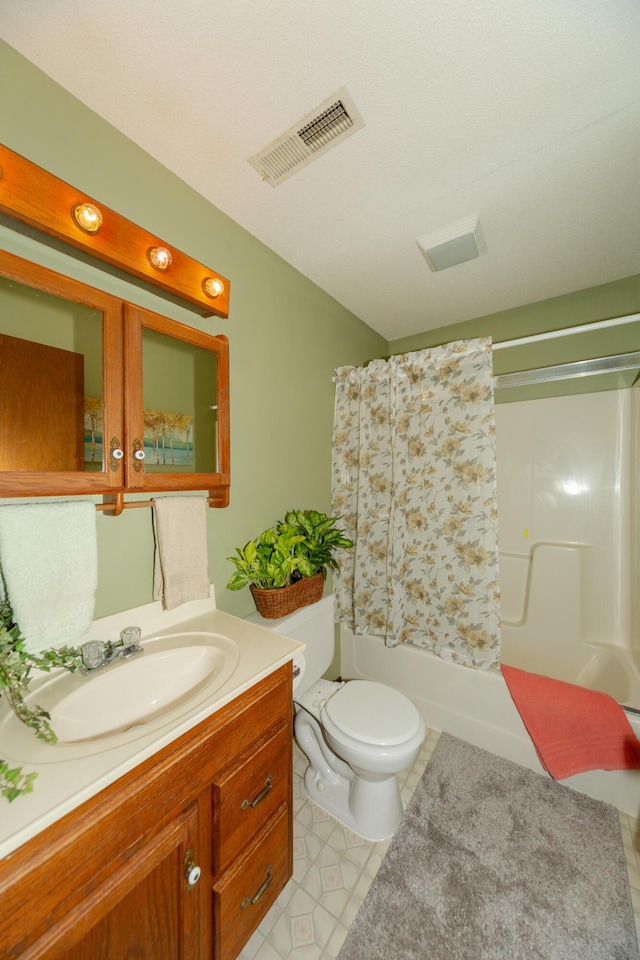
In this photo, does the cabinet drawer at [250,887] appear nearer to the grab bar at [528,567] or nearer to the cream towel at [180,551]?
the cream towel at [180,551]

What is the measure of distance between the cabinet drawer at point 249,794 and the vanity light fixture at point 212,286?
4.72 feet

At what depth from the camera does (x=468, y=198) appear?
1307 mm

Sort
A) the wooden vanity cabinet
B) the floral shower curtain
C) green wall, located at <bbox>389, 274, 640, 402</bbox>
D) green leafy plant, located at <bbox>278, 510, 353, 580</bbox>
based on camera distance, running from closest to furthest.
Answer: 1. the wooden vanity cabinet
2. green leafy plant, located at <bbox>278, 510, 353, 580</bbox>
3. the floral shower curtain
4. green wall, located at <bbox>389, 274, 640, 402</bbox>

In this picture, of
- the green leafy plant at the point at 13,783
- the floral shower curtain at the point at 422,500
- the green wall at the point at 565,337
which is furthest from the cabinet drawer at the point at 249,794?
the green wall at the point at 565,337

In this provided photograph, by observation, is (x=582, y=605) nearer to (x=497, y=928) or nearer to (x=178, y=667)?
(x=497, y=928)

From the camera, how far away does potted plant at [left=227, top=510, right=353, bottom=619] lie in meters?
1.41

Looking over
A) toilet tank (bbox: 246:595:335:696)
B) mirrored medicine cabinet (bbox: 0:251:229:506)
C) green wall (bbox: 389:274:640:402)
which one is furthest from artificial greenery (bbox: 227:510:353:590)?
green wall (bbox: 389:274:640:402)

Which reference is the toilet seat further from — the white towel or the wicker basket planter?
the white towel

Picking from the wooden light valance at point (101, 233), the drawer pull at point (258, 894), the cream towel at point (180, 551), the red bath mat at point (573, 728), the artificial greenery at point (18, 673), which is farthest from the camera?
the red bath mat at point (573, 728)

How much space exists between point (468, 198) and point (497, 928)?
248 cm

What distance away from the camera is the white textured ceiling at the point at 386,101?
81cm

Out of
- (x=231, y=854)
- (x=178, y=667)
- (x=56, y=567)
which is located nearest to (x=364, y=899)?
(x=231, y=854)

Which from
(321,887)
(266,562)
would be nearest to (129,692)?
(266,562)

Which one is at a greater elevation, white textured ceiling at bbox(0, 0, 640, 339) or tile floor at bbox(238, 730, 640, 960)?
white textured ceiling at bbox(0, 0, 640, 339)
